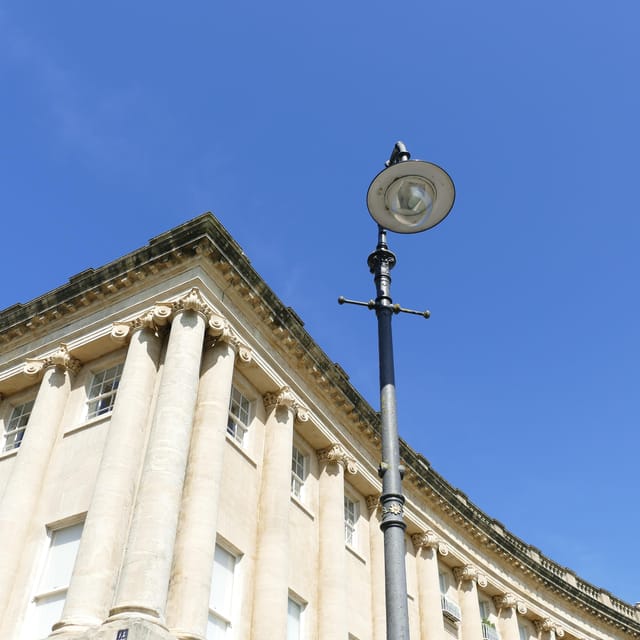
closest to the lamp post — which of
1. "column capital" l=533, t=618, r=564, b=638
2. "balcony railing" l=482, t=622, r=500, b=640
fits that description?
"balcony railing" l=482, t=622, r=500, b=640

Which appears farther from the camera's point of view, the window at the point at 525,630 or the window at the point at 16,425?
the window at the point at 525,630

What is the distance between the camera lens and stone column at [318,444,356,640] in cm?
2119

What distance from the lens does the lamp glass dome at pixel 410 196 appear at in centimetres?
1105

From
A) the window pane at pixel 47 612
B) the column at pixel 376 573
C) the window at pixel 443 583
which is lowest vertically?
the window pane at pixel 47 612

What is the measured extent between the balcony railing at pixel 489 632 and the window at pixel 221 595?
16080 millimetres

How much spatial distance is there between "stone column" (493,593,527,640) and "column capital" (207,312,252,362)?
19.3m

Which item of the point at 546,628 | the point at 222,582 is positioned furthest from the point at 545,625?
the point at 222,582

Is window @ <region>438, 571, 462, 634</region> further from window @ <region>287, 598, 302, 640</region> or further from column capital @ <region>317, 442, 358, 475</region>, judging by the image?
window @ <region>287, 598, 302, 640</region>

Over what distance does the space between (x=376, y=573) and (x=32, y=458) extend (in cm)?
1210

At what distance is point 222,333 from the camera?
20.4 m

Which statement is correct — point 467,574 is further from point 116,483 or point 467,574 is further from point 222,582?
point 116,483

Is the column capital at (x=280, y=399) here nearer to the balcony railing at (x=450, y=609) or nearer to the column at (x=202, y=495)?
the column at (x=202, y=495)

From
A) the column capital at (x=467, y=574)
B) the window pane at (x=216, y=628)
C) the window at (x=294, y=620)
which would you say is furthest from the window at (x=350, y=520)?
the window pane at (x=216, y=628)

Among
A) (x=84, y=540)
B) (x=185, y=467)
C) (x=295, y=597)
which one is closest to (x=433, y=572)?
(x=295, y=597)
